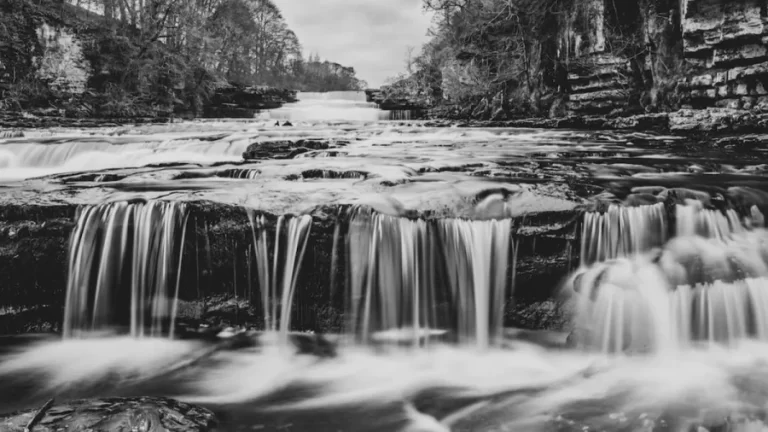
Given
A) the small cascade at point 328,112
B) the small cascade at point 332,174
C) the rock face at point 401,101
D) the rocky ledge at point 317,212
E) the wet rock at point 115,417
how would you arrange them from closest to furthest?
the wet rock at point 115,417, the rocky ledge at point 317,212, the small cascade at point 332,174, the small cascade at point 328,112, the rock face at point 401,101

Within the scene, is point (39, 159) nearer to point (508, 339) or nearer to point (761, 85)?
point (508, 339)

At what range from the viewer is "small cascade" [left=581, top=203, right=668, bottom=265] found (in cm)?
404

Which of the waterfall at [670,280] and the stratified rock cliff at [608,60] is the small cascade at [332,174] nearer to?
the waterfall at [670,280]

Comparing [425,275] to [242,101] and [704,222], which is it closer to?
[704,222]

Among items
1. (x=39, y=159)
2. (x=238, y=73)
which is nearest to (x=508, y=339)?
(x=39, y=159)

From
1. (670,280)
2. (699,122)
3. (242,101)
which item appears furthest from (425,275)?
(242,101)

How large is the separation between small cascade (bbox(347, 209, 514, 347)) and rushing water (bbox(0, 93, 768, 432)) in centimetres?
1

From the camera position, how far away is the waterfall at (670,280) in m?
3.66

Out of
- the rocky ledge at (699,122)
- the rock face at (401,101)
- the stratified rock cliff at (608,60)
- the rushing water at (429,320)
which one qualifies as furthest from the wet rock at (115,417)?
the rock face at (401,101)

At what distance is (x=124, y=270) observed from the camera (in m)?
4.10

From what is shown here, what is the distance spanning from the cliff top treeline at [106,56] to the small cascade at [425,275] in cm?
2080

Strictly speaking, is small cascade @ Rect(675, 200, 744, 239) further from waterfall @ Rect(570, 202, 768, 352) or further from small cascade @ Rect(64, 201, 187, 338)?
small cascade @ Rect(64, 201, 187, 338)

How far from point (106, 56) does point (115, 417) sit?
24.2 m

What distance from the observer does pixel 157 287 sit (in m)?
4.08
